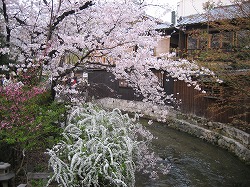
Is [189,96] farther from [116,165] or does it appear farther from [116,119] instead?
[116,165]

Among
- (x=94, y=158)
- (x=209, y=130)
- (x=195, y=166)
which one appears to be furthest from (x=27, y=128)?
(x=209, y=130)

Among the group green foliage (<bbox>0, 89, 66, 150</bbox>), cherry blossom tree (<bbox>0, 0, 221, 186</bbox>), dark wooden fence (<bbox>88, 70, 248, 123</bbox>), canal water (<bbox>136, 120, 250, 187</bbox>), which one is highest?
cherry blossom tree (<bbox>0, 0, 221, 186</bbox>)

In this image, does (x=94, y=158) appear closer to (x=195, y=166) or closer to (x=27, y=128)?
(x=27, y=128)

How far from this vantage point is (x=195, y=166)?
10117mm

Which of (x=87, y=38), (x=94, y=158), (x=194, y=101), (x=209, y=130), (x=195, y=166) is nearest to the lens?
(x=94, y=158)

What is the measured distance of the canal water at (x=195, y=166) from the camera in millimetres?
8539

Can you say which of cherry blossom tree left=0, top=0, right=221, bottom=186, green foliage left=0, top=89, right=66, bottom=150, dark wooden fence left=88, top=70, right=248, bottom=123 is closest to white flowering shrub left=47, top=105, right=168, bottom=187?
green foliage left=0, top=89, right=66, bottom=150

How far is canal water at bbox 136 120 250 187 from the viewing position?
336 inches

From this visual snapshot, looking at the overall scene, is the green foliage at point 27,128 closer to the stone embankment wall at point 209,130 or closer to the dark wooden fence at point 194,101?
the stone embankment wall at point 209,130

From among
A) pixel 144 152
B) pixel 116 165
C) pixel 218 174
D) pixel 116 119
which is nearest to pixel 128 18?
pixel 116 119

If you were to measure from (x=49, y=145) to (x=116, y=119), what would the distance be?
63.0 inches

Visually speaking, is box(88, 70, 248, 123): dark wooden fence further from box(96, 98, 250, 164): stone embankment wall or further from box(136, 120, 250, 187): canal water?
box(136, 120, 250, 187): canal water

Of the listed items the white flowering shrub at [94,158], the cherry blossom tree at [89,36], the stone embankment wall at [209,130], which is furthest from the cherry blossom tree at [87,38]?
the white flowering shrub at [94,158]

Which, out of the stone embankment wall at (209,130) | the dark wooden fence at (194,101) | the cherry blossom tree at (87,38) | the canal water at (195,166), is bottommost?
the canal water at (195,166)
